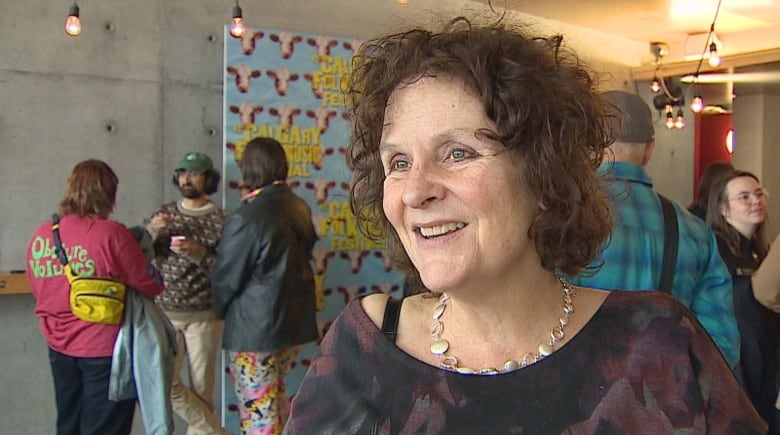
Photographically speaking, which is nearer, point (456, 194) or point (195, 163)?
point (456, 194)

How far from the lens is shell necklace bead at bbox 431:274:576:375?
1.21 m

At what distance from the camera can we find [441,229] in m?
1.15

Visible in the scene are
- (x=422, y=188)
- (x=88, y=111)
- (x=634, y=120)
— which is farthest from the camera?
(x=88, y=111)

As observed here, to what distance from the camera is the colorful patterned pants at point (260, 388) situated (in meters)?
3.92

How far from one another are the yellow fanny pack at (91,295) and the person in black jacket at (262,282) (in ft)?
2.24

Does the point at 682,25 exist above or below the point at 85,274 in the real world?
above

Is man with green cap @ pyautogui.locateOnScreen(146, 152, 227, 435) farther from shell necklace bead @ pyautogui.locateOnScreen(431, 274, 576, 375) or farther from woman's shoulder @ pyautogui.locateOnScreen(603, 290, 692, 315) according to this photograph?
woman's shoulder @ pyautogui.locateOnScreen(603, 290, 692, 315)

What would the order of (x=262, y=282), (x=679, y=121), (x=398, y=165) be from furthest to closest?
(x=679, y=121), (x=262, y=282), (x=398, y=165)

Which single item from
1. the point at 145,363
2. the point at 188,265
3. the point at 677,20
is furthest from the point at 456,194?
the point at 677,20

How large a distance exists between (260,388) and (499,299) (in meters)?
2.92

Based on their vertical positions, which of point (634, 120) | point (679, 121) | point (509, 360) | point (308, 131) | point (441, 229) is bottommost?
point (509, 360)

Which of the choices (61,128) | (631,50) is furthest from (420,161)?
(631,50)

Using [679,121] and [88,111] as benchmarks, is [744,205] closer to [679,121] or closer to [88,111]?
[88,111]

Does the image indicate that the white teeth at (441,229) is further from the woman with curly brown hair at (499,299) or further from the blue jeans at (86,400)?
the blue jeans at (86,400)
